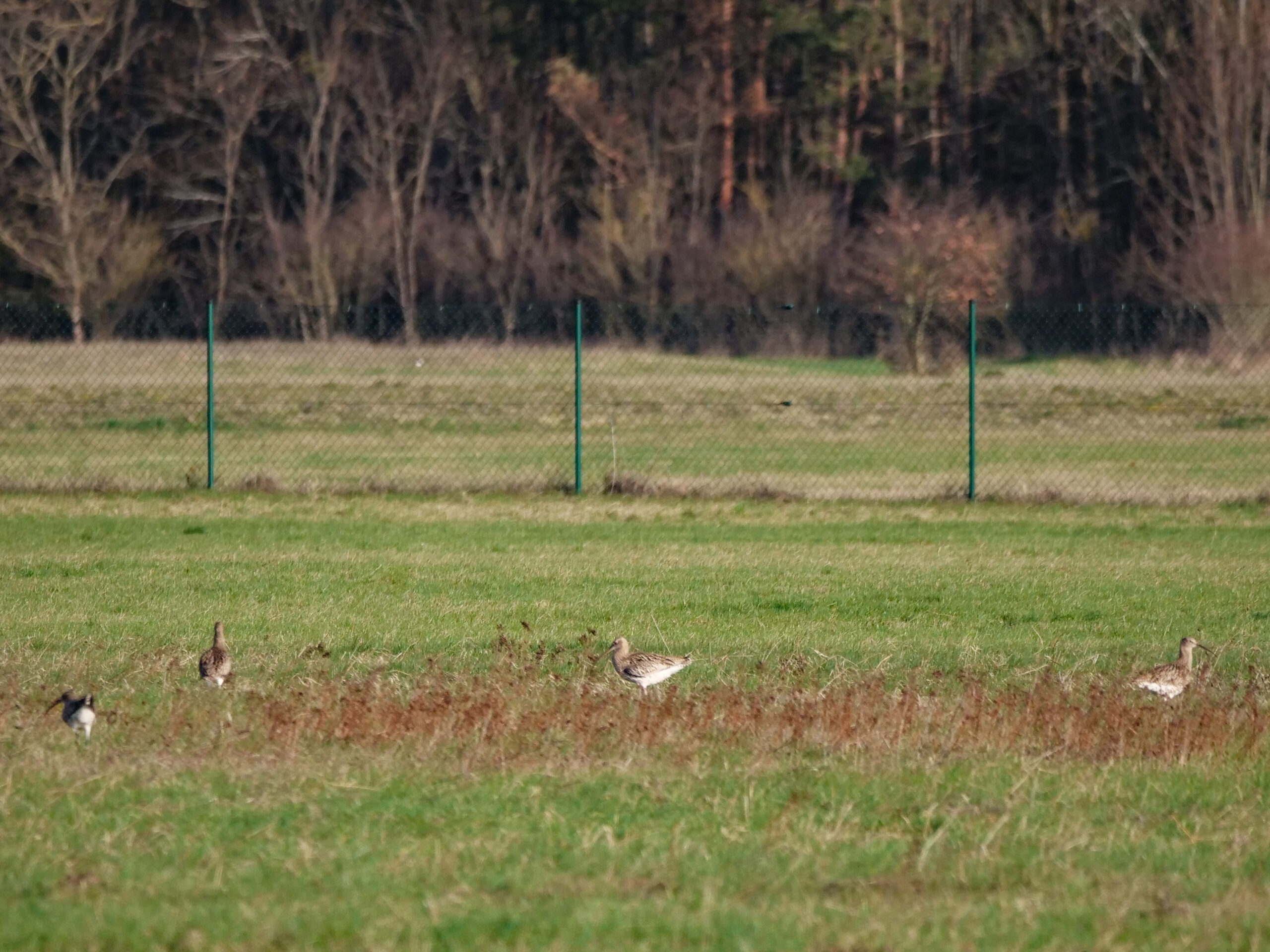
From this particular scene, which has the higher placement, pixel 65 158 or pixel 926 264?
pixel 65 158

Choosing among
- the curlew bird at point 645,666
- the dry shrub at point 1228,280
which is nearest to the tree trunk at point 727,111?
the dry shrub at point 1228,280

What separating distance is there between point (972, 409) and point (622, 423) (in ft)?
32.1

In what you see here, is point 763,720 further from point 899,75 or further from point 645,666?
point 899,75

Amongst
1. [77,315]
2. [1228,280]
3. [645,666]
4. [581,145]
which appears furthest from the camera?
[581,145]

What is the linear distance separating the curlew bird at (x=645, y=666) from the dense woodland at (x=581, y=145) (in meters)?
39.1

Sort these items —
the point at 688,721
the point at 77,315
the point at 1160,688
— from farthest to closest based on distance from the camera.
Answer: the point at 77,315
the point at 1160,688
the point at 688,721

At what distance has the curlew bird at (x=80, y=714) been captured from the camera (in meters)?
7.09

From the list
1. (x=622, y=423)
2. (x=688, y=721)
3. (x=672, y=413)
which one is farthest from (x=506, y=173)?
(x=688, y=721)

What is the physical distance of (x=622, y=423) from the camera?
87.6ft

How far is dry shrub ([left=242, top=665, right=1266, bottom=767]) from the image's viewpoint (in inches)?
287

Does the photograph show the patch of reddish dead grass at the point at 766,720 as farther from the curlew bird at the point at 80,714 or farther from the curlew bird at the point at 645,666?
the curlew bird at the point at 80,714

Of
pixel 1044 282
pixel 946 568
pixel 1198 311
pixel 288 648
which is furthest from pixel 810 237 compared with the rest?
pixel 288 648

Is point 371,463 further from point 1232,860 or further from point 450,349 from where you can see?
point 1232,860

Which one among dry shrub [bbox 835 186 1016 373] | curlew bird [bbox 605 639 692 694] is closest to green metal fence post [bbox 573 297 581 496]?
curlew bird [bbox 605 639 692 694]
